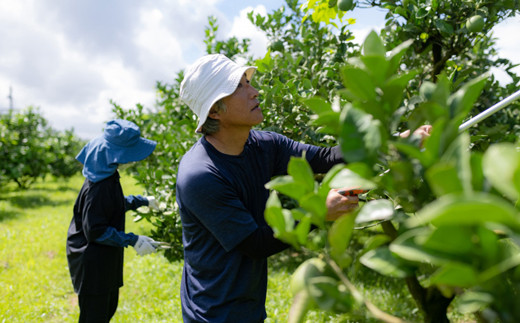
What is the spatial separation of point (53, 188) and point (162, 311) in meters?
12.7

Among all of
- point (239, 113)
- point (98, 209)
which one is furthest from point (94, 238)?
point (239, 113)

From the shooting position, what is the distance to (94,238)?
2693 mm

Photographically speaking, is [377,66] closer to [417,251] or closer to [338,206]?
[417,251]

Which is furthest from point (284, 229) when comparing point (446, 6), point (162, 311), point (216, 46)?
point (216, 46)

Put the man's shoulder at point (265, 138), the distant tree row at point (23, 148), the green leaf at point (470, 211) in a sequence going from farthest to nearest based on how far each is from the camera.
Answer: the distant tree row at point (23, 148)
the man's shoulder at point (265, 138)
the green leaf at point (470, 211)

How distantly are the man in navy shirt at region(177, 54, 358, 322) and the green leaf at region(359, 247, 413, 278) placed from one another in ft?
3.27

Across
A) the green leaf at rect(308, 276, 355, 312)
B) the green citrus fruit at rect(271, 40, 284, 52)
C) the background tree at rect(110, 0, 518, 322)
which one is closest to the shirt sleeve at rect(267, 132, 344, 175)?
the background tree at rect(110, 0, 518, 322)

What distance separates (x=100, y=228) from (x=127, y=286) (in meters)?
2.68

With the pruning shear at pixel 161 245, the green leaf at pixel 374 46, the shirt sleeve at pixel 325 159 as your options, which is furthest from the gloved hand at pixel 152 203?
the green leaf at pixel 374 46

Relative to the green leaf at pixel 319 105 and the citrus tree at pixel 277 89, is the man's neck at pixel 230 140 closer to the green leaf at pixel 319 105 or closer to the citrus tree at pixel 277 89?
the citrus tree at pixel 277 89

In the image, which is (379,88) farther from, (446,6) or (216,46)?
(216,46)

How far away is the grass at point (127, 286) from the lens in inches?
154

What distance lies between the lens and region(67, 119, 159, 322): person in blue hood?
8.91 feet

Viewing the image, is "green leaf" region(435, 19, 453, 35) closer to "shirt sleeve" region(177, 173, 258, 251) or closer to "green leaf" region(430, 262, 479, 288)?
"shirt sleeve" region(177, 173, 258, 251)
